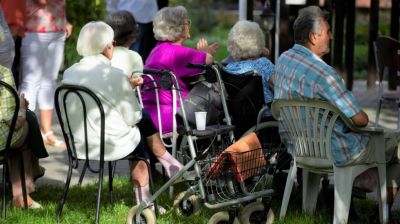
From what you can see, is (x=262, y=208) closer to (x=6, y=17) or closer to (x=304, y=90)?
(x=304, y=90)

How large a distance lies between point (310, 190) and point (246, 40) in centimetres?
117

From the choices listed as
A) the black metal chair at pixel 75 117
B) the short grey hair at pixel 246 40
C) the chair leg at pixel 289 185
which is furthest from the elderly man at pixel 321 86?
the black metal chair at pixel 75 117

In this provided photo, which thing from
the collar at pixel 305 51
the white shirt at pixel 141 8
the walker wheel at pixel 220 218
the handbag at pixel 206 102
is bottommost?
the walker wheel at pixel 220 218

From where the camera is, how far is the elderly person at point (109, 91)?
5824 millimetres

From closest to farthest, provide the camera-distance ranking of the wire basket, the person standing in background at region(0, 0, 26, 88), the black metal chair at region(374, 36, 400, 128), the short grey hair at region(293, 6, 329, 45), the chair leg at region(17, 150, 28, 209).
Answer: the wire basket → the short grey hair at region(293, 6, 329, 45) → the chair leg at region(17, 150, 28, 209) → the person standing in background at region(0, 0, 26, 88) → the black metal chair at region(374, 36, 400, 128)

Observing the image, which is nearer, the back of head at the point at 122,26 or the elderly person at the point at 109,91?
the elderly person at the point at 109,91

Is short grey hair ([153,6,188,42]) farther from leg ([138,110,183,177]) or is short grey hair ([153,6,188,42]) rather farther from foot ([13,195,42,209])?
foot ([13,195,42,209])

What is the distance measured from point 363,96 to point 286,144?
7.83 metres

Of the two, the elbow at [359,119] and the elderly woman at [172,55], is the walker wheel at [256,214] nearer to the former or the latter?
the elbow at [359,119]

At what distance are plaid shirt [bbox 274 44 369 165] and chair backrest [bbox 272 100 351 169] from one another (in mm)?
47

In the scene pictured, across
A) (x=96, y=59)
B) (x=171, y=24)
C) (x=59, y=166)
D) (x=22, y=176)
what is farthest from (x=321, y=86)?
(x=59, y=166)

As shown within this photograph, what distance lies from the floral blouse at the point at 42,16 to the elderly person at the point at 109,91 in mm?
2819

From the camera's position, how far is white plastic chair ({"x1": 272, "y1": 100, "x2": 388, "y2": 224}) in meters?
5.61

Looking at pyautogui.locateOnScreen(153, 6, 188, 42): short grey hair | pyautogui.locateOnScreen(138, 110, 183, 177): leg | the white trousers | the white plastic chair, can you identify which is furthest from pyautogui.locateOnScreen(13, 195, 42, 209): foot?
the white trousers
